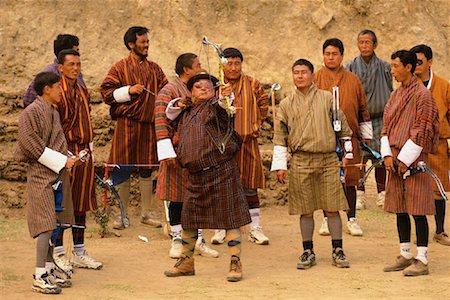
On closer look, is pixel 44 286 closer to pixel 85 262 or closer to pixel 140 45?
pixel 85 262

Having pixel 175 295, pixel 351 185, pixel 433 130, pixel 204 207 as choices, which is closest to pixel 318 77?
pixel 351 185

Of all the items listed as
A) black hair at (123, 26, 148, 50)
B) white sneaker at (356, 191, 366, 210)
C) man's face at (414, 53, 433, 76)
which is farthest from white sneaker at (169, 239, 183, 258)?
white sneaker at (356, 191, 366, 210)

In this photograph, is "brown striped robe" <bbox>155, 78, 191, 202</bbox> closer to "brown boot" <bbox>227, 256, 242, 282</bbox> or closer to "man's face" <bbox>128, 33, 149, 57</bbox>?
"brown boot" <bbox>227, 256, 242, 282</bbox>

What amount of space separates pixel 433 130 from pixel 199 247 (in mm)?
2464

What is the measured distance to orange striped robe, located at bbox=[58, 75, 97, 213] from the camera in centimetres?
816

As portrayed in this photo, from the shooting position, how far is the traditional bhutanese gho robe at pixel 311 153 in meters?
8.38

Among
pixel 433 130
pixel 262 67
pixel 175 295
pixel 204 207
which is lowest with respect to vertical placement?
pixel 175 295

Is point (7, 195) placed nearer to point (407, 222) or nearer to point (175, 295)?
point (175, 295)

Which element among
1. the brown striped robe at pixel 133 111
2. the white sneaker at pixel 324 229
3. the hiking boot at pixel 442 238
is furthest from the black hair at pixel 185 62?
the hiking boot at pixel 442 238

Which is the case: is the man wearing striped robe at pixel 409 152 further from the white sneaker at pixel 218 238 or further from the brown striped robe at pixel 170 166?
the white sneaker at pixel 218 238

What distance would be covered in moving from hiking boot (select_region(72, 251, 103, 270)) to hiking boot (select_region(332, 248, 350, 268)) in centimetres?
208

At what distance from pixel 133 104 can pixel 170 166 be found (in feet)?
5.14

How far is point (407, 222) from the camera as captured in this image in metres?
8.24

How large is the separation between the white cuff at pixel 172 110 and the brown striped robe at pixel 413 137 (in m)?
1.85
